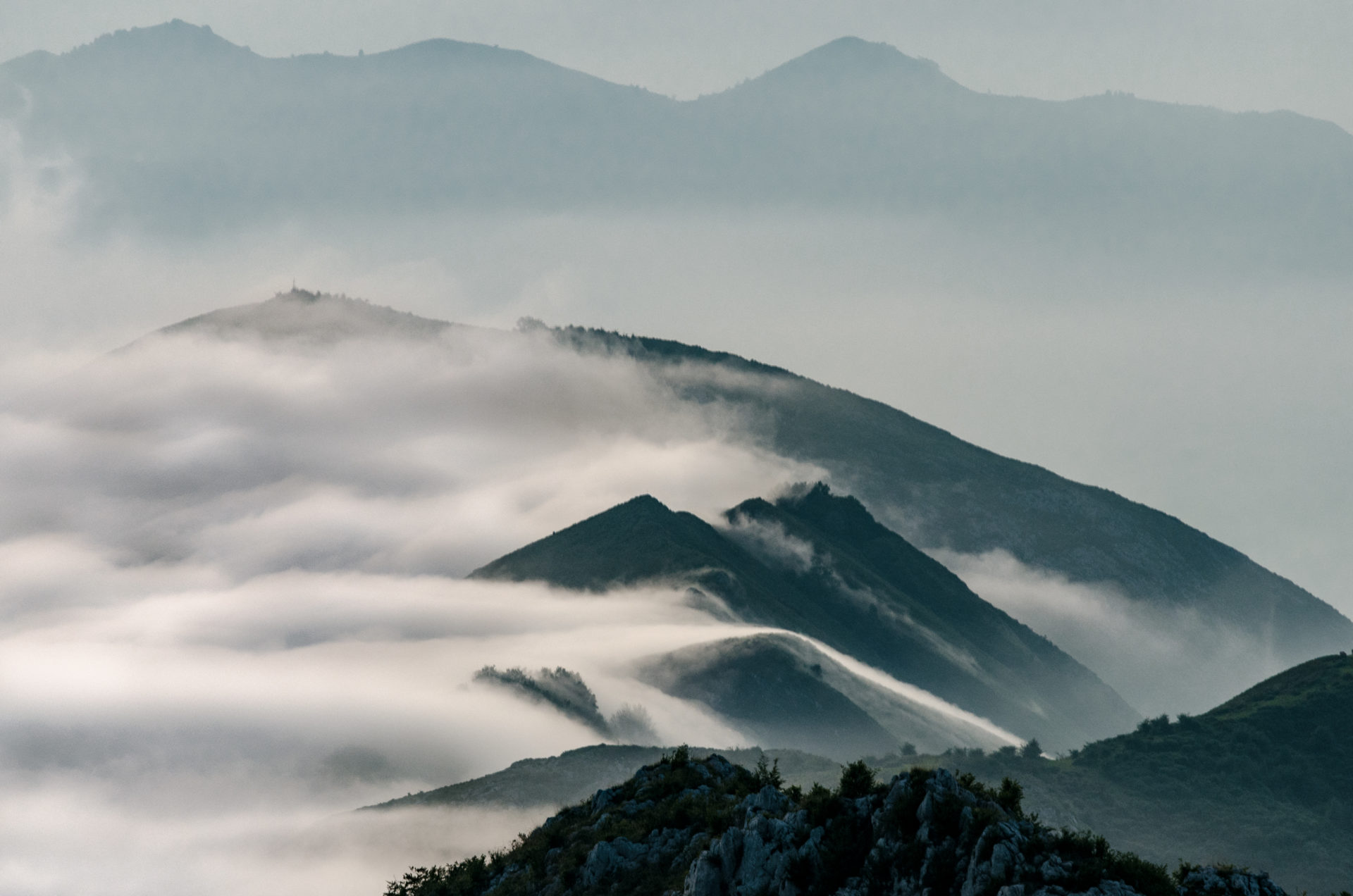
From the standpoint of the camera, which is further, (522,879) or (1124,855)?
(522,879)

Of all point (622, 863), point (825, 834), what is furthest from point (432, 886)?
point (825, 834)

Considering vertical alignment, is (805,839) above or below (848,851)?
above

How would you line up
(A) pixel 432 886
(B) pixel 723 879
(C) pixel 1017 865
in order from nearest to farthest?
(C) pixel 1017 865 < (B) pixel 723 879 < (A) pixel 432 886

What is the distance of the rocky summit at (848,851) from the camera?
188 ft

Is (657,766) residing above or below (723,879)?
above

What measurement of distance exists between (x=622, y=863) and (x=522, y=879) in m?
8.14

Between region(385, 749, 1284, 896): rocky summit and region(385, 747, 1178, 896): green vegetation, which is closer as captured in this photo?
region(385, 749, 1284, 896): rocky summit

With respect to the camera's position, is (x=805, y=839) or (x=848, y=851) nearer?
(x=848, y=851)

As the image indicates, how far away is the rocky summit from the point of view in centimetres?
5744

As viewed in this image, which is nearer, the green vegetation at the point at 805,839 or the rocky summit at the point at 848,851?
the rocky summit at the point at 848,851

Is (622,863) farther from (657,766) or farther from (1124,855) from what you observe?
(1124,855)

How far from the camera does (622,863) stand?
8219 centimetres

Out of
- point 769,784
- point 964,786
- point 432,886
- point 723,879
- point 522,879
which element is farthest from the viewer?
point 432,886

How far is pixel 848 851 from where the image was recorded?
64.4 meters
